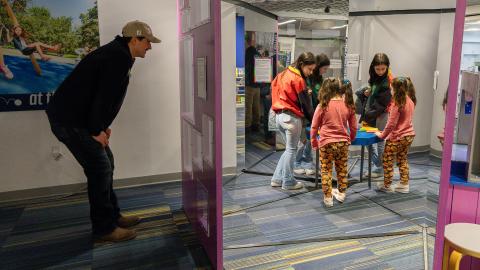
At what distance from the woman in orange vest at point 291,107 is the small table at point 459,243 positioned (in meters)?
2.11

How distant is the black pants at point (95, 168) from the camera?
262 cm

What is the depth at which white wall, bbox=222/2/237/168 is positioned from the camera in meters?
4.00

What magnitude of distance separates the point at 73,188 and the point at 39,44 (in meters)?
1.39

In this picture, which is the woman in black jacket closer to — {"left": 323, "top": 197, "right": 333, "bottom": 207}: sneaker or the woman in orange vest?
{"left": 323, "top": 197, "right": 333, "bottom": 207}: sneaker

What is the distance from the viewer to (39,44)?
3.57 metres

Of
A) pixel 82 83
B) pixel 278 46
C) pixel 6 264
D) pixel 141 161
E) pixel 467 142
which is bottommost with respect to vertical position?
Answer: pixel 6 264

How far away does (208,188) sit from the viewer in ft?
7.84

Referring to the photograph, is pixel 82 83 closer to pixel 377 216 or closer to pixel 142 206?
pixel 142 206

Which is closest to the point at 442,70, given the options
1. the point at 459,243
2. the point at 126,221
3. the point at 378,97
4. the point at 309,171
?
the point at 459,243

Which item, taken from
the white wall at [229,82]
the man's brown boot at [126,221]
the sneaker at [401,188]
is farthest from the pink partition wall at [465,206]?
the white wall at [229,82]

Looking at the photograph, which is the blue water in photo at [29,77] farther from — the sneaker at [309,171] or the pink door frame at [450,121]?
the pink door frame at [450,121]

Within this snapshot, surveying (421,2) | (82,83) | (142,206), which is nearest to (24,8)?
(82,83)

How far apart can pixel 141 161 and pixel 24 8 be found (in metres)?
1.76

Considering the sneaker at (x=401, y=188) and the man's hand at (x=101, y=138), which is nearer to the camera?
the man's hand at (x=101, y=138)
